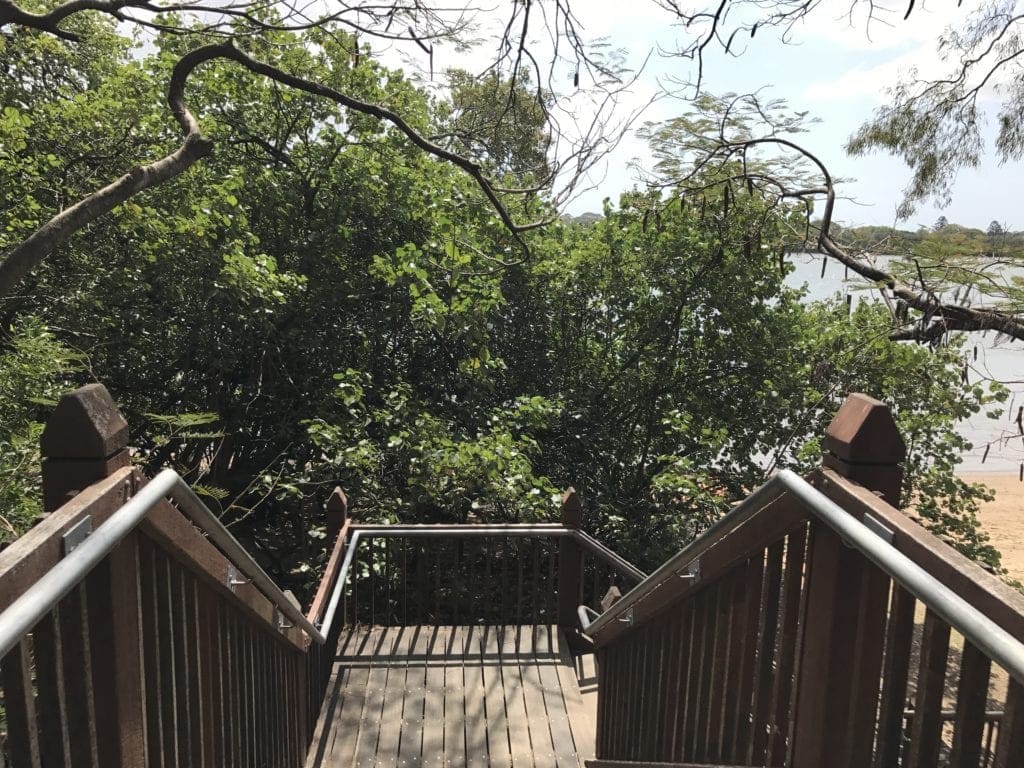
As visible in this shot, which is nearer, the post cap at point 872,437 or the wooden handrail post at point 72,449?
the wooden handrail post at point 72,449

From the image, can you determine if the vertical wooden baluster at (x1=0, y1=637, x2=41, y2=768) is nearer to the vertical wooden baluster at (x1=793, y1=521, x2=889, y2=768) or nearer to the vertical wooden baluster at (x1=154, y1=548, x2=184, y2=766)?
the vertical wooden baluster at (x1=154, y1=548, x2=184, y2=766)

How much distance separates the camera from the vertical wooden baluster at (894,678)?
1.24 metres

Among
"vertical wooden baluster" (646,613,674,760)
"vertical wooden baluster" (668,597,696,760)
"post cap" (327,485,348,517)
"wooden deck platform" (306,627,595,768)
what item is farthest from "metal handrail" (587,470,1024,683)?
"post cap" (327,485,348,517)

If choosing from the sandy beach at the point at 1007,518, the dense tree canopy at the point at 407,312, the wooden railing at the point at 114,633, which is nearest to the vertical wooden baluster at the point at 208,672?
the wooden railing at the point at 114,633

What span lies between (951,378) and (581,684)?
6232mm

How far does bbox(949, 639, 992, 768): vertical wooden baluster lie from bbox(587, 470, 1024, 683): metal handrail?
0.06m

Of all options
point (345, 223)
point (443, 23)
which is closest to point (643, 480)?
point (345, 223)

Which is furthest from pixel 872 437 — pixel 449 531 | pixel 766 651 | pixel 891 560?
pixel 449 531

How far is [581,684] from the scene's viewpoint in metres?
4.38

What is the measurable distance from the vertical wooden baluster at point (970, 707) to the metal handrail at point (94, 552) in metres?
1.31

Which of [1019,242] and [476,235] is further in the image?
[476,235]

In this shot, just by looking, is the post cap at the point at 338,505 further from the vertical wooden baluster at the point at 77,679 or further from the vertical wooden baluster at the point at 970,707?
the vertical wooden baluster at the point at 970,707

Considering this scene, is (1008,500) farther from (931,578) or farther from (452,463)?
(931,578)

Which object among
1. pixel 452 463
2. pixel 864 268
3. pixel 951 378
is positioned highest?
pixel 864 268
